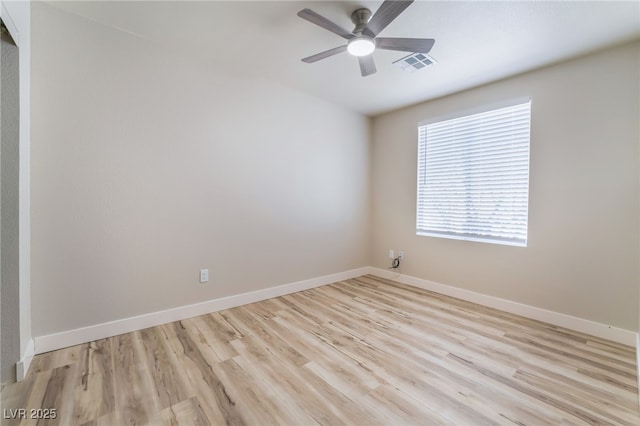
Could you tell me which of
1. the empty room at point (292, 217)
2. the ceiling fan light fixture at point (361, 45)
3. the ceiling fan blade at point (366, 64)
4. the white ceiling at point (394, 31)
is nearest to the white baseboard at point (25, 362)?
the empty room at point (292, 217)

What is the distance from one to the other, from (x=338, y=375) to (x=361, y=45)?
2328 mm

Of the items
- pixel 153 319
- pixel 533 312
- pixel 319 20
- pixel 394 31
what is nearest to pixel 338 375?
pixel 153 319

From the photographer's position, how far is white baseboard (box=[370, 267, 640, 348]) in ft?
7.27

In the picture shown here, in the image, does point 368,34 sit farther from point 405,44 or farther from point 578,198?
point 578,198

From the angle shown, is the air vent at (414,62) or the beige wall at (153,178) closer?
the beige wall at (153,178)

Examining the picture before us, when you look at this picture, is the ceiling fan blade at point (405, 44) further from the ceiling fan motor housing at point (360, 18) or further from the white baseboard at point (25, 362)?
the white baseboard at point (25, 362)

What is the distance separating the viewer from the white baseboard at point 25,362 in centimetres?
162

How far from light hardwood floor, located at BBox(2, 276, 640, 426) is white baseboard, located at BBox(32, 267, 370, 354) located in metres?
0.07

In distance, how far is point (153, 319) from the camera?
2391 millimetres

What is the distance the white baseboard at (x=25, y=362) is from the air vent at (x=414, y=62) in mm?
3660

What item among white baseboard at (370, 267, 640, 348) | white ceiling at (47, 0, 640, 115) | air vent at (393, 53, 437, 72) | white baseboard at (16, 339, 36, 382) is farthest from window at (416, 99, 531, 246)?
white baseboard at (16, 339, 36, 382)

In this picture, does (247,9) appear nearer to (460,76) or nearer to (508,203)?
(460,76)

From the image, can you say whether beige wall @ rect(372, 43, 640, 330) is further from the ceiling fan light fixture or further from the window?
the ceiling fan light fixture

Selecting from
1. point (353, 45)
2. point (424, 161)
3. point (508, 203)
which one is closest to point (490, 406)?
point (508, 203)
